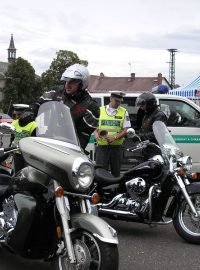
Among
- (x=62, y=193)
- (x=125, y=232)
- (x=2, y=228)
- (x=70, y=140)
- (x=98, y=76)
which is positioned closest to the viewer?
(x=62, y=193)

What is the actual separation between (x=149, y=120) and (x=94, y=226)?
3.24m

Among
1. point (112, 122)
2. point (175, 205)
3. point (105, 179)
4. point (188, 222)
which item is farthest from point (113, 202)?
point (112, 122)

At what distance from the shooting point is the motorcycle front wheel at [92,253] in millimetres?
3158

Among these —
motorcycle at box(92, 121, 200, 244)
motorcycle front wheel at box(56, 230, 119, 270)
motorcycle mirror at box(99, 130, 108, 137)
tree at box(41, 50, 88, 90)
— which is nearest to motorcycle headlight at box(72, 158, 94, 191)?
motorcycle front wheel at box(56, 230, 119, 270)

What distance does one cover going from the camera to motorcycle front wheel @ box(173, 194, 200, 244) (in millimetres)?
5031

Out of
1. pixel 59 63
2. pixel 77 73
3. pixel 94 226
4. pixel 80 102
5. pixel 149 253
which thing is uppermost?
pixel 59 63

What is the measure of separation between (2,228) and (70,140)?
989mm

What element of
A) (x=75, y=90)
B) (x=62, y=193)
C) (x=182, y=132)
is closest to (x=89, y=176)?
(x=62, y=193)

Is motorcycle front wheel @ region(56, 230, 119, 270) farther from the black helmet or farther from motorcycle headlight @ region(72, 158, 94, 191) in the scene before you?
the black helmet

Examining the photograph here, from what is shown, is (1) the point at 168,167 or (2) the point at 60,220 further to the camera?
(1) the point at 168,167

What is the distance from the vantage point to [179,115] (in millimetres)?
9180

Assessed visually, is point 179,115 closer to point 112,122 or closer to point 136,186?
point 112,122

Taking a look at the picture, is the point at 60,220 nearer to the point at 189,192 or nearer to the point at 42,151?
the point at 42,151

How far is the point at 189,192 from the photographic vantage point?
5.05 meters
